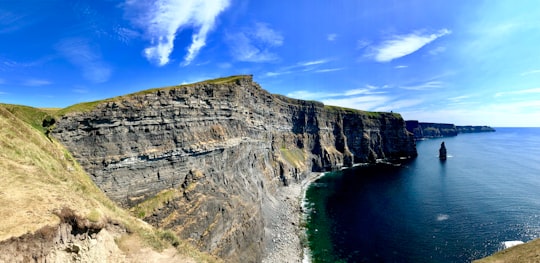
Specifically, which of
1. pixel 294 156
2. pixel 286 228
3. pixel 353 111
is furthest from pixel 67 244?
pixel 353 111

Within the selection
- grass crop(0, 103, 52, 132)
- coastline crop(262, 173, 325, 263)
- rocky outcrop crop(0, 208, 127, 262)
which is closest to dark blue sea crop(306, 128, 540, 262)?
coastline crop(262, 173, 325, 263)

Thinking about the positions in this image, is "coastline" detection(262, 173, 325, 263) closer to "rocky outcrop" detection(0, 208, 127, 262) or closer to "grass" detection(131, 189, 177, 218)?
"grass" detection(131, 189, 177, 218)

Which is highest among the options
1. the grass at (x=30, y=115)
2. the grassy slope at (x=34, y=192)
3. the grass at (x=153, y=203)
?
the grass at (x=30, y=115)

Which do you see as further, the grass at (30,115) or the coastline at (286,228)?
the coastline at (286,228)

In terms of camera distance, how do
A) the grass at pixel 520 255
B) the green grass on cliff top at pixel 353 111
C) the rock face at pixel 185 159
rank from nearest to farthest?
the grass at pixel 520 255 < the rock face at pixel 185 159 < the green grass on cliff top at pixel 353 111

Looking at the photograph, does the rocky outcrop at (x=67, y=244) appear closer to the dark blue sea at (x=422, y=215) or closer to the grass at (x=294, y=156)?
the dark blue sea at (x=422, y=215)

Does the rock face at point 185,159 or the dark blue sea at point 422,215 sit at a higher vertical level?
the rock face at point 185,159

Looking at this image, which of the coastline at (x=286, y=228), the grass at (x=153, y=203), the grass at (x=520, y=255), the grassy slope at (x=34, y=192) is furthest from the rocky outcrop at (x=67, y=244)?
the grass at (x=520, y=255)

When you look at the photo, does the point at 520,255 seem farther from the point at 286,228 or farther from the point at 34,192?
the point at 34,192
